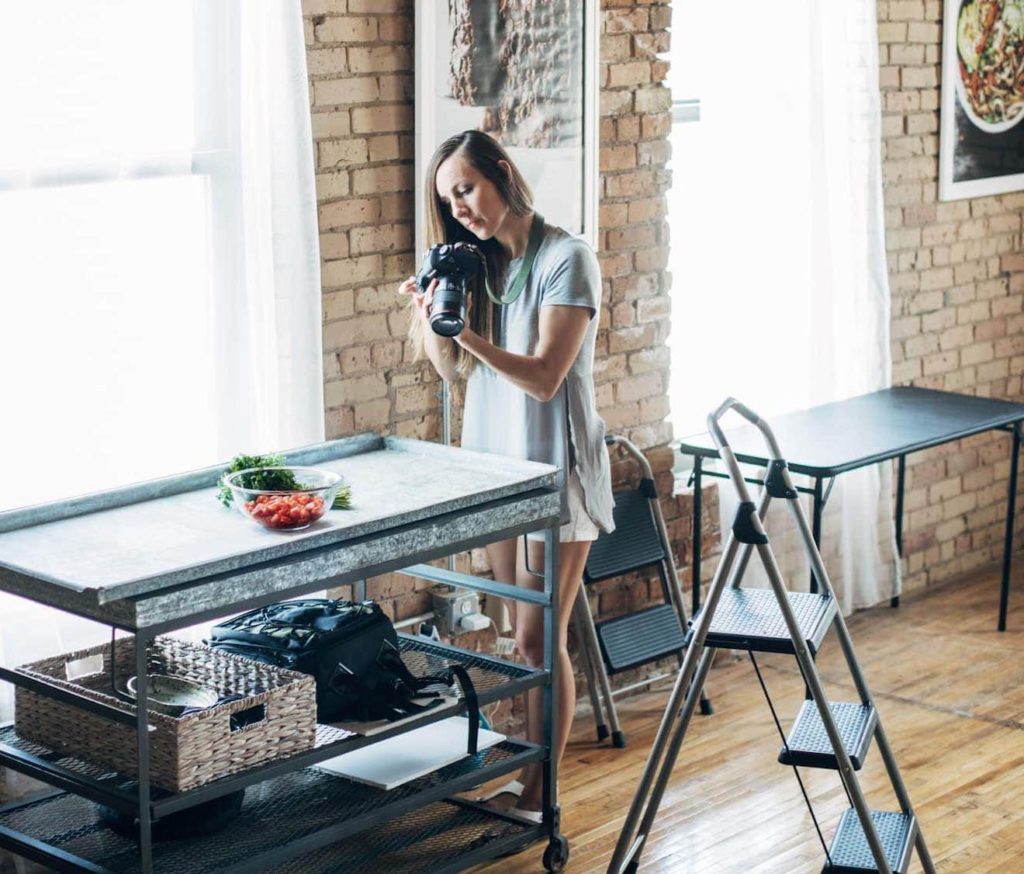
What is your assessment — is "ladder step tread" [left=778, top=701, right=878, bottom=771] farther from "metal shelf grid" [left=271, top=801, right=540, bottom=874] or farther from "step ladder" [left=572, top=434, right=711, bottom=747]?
"step ladder" [left=572, top=434, right=711, bottom=747]

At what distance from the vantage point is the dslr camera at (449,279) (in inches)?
134

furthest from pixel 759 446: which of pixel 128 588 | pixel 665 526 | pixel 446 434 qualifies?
pixel 128 588

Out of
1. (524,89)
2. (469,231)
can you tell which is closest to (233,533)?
(469,231)

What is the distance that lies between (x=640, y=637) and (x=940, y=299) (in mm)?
1964

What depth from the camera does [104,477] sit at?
3479 millimetres

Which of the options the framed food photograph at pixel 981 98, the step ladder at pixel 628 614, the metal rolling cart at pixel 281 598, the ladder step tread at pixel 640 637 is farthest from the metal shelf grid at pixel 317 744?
the framed food photograph at pixel 981 98

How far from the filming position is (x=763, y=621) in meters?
3.39

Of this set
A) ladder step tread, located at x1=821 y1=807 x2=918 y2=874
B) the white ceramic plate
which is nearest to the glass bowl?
the white ceramic plate

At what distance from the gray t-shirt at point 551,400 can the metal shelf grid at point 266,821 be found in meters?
0.64

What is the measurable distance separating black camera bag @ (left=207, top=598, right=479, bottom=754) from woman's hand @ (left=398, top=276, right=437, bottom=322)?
2.07ft

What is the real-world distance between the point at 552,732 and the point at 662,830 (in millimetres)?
463

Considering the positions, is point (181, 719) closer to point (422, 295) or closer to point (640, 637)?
point (422, 295)

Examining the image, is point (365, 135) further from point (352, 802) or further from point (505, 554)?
point (352, 802)

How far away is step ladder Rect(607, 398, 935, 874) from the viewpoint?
10.7 feet
